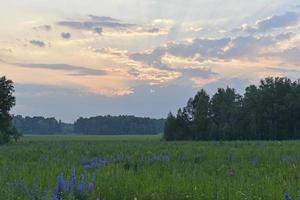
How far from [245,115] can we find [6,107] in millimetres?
45607

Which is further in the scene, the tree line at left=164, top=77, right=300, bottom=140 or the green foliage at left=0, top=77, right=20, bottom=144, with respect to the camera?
the tree line at left=164, top=77, right=300, bottom=140

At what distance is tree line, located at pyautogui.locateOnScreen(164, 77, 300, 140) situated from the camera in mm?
86812

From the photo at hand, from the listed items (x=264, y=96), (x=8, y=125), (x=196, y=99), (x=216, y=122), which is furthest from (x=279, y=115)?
(x=8, y=125)

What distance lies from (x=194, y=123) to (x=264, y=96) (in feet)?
54.8

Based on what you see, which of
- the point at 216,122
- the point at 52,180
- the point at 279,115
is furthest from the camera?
the point at 216,122

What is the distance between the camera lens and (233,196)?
766 cm

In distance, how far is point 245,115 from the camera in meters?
92.4

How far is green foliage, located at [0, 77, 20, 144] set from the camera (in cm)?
6260

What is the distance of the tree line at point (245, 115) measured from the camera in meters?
86.8

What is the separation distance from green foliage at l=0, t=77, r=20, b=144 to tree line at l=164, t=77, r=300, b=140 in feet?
135

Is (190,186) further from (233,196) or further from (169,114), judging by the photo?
(169,114)

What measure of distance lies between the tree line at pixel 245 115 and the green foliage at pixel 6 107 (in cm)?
4113

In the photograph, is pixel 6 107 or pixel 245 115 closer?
pixel 6 107

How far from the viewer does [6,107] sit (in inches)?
2494
